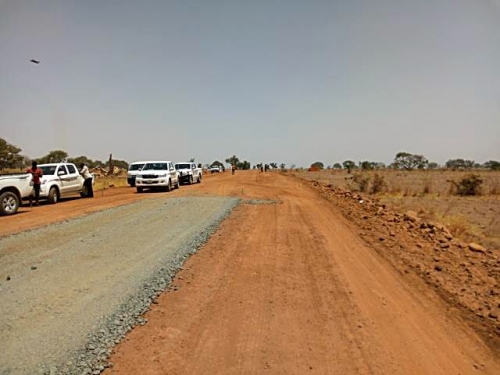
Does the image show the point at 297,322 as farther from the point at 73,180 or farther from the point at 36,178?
the point at 73,180

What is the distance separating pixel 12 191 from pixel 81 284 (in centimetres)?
1254

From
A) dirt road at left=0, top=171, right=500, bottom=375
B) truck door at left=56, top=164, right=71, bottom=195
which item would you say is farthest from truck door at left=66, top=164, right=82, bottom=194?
dirt road at left=0, top=171, right=500, bottom=375

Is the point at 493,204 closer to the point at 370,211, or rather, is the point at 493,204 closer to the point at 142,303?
the point at 370,211

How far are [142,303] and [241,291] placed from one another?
1530mm

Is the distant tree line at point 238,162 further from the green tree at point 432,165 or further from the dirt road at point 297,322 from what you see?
the dirt road at point 297,322

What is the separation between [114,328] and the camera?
15.9 ft

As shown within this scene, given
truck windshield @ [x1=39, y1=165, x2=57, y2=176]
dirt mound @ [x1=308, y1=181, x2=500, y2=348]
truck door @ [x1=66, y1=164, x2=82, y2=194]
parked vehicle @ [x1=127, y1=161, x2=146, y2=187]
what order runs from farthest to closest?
1. parked vehicle @ [x1=127, y1=161, x2=146, y2=187]
2. truck door @ [x1=66, y1=164, x2=82, y2=194]
3. truck windshield @ [x1=39, y1=165, x2=57, y2=176]
4. dirt mound @ [x1=308, y1=181, x2=500, y2=348]

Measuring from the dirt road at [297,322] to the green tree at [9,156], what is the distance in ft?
188

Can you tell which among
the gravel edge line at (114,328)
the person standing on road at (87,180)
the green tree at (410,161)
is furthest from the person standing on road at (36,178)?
the green tree at (410,161)

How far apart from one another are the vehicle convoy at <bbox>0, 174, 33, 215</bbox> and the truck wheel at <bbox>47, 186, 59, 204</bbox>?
172 centimetres

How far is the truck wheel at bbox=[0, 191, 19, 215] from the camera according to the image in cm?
1584

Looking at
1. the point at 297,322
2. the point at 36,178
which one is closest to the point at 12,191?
the point at 36,178

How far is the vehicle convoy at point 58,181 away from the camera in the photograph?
757 inches

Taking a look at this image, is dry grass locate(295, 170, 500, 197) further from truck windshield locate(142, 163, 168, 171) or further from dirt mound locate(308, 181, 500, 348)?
dirt mound locate(308, 181, 500, 348)
